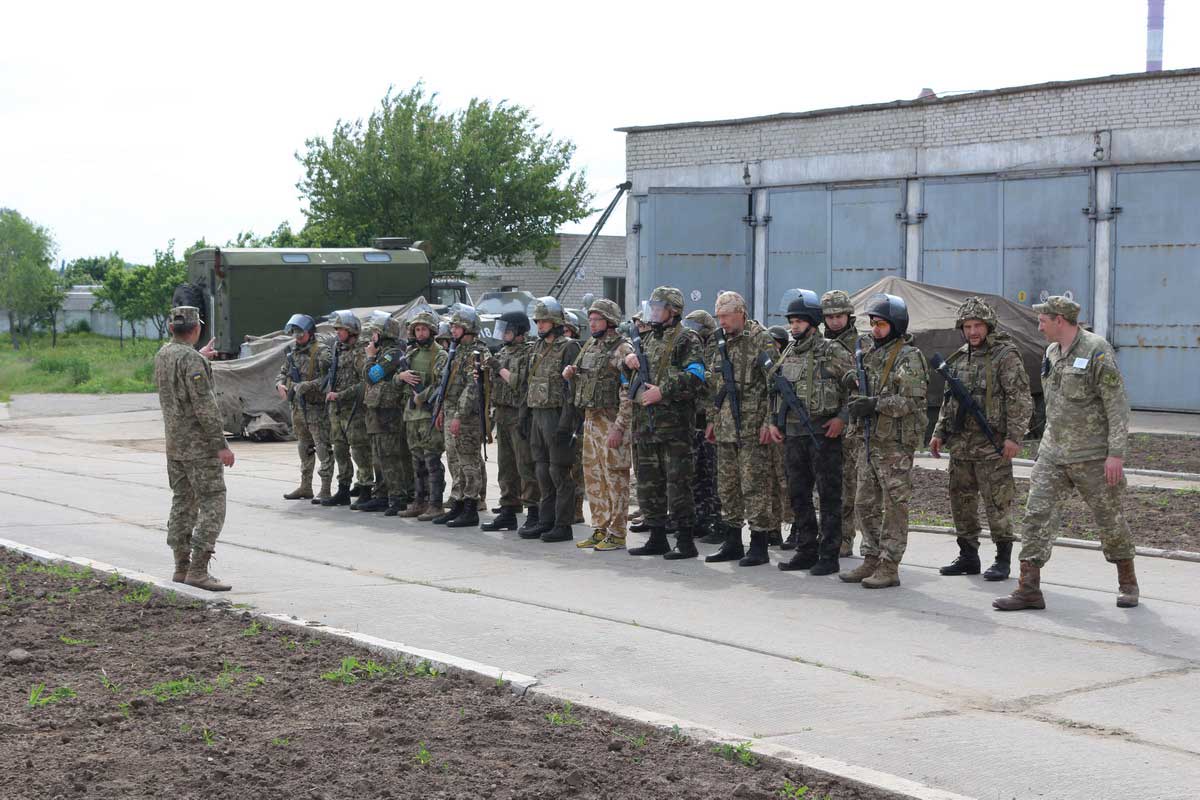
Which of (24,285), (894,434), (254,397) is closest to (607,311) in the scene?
(894,434)

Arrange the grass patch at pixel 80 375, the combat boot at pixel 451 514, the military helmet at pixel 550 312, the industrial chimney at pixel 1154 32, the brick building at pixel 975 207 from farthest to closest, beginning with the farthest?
the industrial chimney at pixel 1154 32, the grass patch at pixel 80 375, the brick building at pixel 975 207, the combat boot at pixel 451 514, the military helmet at pixel 550 312

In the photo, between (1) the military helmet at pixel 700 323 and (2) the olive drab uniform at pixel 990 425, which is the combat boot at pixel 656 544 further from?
(2) the olive drab uniform at pixel 990 425

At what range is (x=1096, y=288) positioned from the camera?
22750 mm

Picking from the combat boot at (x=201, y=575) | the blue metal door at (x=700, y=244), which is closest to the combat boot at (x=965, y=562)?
the combat boot at (x=201, y=575)

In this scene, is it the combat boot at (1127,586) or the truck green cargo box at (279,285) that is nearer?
the combat boot at (1127,586)

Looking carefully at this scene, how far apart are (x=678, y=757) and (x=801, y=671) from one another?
1.70 metres

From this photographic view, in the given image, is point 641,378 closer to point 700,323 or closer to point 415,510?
point 700,323

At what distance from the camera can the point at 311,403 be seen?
14.1 m

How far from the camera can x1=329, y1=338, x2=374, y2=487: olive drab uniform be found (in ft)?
44.4

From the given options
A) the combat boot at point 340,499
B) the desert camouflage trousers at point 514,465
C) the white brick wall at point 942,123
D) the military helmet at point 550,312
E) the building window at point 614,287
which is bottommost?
the combat boot at point 340,499

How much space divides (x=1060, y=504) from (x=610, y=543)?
148 inches

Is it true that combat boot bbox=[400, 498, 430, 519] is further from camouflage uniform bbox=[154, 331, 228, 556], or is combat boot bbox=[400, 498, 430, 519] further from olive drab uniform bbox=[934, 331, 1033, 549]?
olive drab uniform bbox=[934, 331, 1033, 549]

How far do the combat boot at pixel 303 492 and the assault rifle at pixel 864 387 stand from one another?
6.82m

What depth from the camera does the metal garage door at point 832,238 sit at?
24875mm
